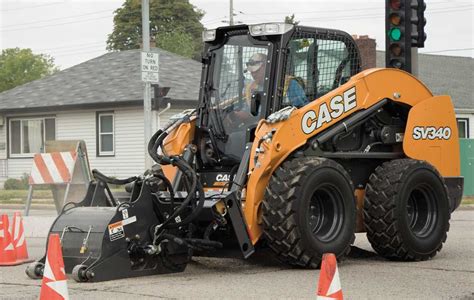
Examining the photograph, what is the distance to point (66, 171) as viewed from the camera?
16812 mm

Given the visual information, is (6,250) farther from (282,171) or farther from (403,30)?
(403,30)

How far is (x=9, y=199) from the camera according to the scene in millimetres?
29766

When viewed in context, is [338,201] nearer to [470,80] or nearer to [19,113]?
[19,113]

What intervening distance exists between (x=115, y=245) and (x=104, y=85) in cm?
2618

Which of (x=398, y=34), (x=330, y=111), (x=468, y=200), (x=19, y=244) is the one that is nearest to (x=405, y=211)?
(x=330, y=111)

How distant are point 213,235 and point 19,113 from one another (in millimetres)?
27291

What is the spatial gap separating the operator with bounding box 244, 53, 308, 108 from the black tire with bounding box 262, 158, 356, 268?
99cm

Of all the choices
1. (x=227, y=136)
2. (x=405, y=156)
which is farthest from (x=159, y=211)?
(x=405, y=156)

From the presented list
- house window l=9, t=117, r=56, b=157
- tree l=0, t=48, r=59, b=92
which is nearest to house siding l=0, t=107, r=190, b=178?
house window l=9, t=117, r=56, b=157

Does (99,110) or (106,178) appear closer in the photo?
(106,178)

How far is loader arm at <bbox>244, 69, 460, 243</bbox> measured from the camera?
1026 cm

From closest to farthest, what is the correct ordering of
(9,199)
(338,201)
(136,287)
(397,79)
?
(136,287) < (338,201) < (397,79) < (9,199)

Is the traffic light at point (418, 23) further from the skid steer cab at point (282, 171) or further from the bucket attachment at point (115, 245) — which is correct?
the bucket attachment at point (115, 245)

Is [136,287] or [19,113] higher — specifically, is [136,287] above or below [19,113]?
below
